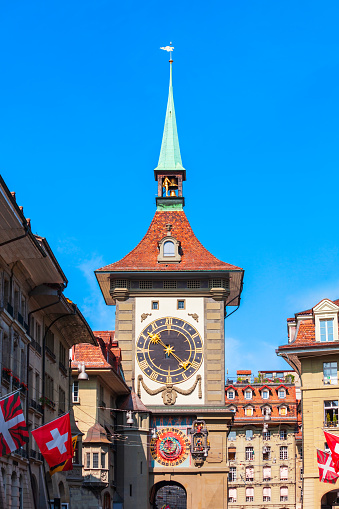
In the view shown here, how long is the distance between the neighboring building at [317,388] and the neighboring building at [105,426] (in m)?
13.4

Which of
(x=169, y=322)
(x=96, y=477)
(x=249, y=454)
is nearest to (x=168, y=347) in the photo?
(x=169, y=322)

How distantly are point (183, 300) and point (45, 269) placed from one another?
33008 mm

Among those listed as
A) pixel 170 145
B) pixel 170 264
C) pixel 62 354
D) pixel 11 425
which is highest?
pixel 170 145

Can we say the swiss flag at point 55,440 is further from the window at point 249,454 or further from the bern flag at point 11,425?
the window at point 249,454

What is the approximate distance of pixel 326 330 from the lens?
171 ft

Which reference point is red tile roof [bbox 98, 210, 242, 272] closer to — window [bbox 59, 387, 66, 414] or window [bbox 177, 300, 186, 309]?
window [bbox 177, 300, 186, 309]

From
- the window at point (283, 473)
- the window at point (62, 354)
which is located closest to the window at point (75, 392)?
the window at point (62, 354)

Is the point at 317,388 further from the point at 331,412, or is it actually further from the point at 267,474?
the point at 267,474

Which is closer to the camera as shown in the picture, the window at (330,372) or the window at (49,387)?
the window at (49,387)

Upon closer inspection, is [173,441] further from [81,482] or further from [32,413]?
[32,413]

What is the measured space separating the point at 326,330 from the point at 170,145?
35900 mm

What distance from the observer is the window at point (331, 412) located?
50.0 meters

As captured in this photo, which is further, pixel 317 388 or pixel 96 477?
pixel 96 477

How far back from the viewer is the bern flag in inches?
1181
